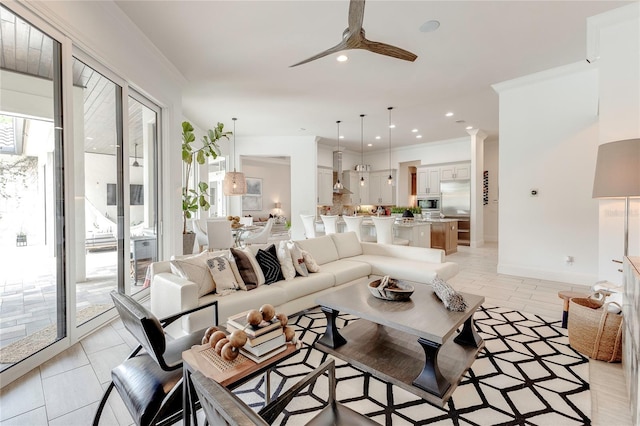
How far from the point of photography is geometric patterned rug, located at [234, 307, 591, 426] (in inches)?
66.1

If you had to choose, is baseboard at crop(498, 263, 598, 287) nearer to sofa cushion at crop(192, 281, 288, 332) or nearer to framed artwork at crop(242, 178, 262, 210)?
sofa cushion at crop(192, 281, 288, 332)

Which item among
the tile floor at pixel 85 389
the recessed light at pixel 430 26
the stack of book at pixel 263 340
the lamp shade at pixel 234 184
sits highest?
the recessed light at pixel 430 26

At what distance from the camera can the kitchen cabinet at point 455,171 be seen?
28.1ft

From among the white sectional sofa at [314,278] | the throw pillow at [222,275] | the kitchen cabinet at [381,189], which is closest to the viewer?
the white sectional sofa at [314,278]

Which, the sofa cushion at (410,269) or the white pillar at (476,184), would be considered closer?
the sofa cushion at (410,269)

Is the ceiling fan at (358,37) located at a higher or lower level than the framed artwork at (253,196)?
higher

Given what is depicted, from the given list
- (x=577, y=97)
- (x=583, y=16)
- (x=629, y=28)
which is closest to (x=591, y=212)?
(x=577, y=97)

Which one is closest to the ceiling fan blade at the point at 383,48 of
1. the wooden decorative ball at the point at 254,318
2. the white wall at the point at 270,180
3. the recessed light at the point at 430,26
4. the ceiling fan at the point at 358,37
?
the ceiling fan at the point at 358,37

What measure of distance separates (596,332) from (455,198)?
6741 millimetres

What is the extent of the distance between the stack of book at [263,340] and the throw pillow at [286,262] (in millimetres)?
1673

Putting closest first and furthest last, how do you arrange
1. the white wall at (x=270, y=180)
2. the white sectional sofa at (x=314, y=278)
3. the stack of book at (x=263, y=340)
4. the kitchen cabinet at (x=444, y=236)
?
the stack of book at (x=263, y=340), the white sectional sofa at (x=314, y=278), the kitchen cabinet at (x=444, y=236), the white wall at (x=270, y=180)

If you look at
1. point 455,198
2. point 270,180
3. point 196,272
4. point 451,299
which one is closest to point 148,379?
point 196,272

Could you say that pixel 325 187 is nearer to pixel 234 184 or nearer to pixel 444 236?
pixel 234 184

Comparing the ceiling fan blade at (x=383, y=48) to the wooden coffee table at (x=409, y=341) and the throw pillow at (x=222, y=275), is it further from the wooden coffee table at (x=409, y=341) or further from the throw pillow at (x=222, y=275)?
the throw pillow at (x=222, y=275)
